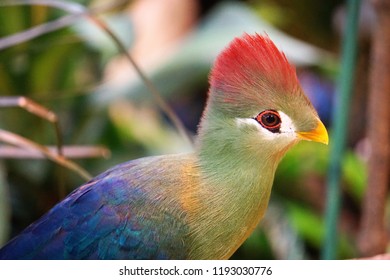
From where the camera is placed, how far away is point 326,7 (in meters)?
1.73

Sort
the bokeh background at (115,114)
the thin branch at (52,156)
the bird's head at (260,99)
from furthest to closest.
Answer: the bokeh background at (115,114), the thin branch at (52,156), the bird's head at (260,99)

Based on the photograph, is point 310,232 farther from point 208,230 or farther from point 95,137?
point 208,230

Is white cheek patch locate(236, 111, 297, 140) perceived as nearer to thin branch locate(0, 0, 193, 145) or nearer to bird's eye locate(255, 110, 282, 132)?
bird's eye locate(255, 110, 282, 132)

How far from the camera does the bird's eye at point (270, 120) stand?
0.57 metres

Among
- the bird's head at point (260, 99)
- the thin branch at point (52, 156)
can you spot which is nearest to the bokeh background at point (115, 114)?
the thin branch at point (52, 156)

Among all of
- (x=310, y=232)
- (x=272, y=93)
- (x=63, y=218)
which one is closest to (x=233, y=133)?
(x=272, y=93)

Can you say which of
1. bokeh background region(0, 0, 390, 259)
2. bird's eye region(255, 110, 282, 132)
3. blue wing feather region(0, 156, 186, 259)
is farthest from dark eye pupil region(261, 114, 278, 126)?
bokeh background region(0, 0, 390, 259)

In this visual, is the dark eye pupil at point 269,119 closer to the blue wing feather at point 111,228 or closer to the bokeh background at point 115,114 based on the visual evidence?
the blue wing feather at point 111,228

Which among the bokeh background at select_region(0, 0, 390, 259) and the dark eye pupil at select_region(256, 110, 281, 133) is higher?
the bokeh background at select_region(0, 0, 390, 259)

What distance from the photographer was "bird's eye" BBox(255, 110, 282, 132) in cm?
57

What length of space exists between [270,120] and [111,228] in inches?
6.6

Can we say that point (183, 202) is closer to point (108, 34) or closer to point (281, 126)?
point (281, 126)

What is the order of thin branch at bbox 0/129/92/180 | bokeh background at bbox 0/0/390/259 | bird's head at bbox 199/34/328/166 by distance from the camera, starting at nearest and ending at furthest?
bird's head at bbox 199/34/328/166 < thin branch at bbox 0/129/92/180 < bokeh background at bbox 0/0/390/259

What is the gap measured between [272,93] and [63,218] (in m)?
0.22
